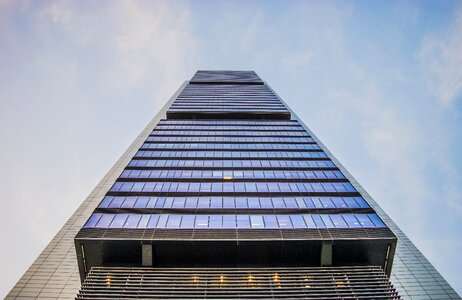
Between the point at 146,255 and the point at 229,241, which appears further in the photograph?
the point at 229,241

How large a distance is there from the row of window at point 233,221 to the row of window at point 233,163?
397 inches

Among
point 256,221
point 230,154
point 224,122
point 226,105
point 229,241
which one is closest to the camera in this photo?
point 229,241

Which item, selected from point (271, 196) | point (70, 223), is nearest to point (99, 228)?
point (70, 223)

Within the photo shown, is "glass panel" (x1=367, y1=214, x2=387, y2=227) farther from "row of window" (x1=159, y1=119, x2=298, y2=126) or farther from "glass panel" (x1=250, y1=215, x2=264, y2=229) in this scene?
"row of window" (x1=159, y1=119, x2=298, y2=126)

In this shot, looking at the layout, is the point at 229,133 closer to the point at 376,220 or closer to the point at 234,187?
the point at 234,187

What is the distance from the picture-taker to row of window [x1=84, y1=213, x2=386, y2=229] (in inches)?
814

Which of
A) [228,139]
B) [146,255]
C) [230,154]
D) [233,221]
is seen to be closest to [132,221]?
[146,255]

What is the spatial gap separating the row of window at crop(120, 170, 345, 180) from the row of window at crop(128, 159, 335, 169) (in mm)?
1332

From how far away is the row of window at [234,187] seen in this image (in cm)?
2639

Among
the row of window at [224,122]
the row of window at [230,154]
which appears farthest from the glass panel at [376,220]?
the row of window at [224,122]

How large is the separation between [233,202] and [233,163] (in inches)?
351

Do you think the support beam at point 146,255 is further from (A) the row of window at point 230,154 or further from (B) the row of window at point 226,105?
(B) the row of window at point 226,105

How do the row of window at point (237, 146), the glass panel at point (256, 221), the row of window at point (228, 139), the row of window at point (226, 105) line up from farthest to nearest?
1. the row of window at point (226, 105)
2. the row of window at point (228, 139)
3. the row of window at point (237, 146)
4. the glass panel at point (256, 221)

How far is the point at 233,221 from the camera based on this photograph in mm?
21406
